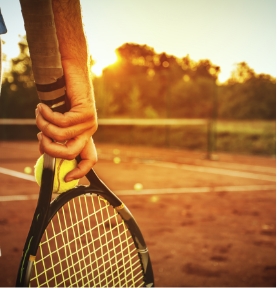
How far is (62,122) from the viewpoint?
100cm

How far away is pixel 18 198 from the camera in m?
4.71

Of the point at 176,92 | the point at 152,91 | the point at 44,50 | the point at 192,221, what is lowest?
the point at 192,221

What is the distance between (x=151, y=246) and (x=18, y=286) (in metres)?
1.99

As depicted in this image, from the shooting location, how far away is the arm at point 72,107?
3.30 ft

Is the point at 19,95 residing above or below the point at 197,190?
above

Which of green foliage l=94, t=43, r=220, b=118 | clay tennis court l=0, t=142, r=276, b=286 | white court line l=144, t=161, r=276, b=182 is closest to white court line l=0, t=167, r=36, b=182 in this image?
clay tennis court l=0, t=142, r=276, b=286

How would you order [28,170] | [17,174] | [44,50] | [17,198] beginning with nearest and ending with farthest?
[44,50]
[17,198]
[17,174]
[28,170]

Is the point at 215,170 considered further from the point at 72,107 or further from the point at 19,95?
the point at 19,95

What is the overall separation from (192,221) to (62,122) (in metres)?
2.84

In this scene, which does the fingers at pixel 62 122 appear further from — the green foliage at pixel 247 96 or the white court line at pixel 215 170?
the green foliage at pixel 247 96

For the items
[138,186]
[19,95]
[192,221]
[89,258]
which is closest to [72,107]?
[89,258]

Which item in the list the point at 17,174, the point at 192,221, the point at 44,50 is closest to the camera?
the point at 44,50

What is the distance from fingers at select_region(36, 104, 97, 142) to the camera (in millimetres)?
999

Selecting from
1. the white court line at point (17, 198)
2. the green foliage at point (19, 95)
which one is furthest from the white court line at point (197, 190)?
the green foliage at point (19, 95)
